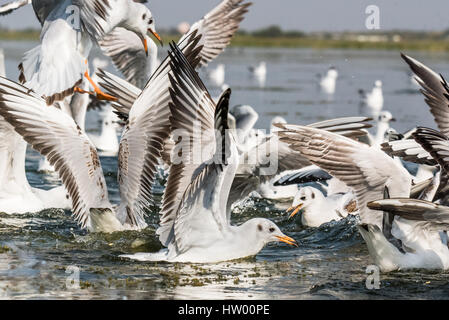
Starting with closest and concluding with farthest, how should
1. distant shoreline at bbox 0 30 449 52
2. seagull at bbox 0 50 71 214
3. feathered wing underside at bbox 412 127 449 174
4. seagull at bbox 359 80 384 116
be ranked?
feathered wing underside at bbox 412 127 449 174 → seagull at bbox 0 50 71 214 → seagull at bbox 359 80 384 116 → distant shoreline at bbox 0 30 449 52

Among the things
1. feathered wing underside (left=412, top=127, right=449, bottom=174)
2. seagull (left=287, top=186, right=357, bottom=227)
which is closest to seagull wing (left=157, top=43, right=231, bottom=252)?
feathered wing underside (left=412, top=127, right=449, bottom=174)

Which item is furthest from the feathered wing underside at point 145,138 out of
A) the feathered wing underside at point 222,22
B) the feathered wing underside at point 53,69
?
the feathered wing underside at point 222,22

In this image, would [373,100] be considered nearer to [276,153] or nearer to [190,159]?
[276,153]

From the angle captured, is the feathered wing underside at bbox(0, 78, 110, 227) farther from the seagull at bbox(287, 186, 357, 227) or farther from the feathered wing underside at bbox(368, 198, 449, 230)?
the feathered wing underside at bbox(368, 198, 449, 230)

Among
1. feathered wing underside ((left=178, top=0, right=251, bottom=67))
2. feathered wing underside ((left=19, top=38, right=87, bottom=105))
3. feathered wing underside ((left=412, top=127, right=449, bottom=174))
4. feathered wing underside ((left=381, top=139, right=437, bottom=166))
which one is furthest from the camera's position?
feathered wing underside ((left=178, top=0, right=251, bottom=67))

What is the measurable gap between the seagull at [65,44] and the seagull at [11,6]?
170 centimetres

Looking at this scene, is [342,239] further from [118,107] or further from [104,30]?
[104,30]

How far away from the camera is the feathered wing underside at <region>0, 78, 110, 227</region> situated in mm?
8109

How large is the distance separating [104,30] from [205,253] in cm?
301

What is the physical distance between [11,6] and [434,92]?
5434 mm

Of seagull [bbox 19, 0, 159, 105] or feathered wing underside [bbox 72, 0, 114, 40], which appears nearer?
seagull [bbox 19, 0, 159, 105]
